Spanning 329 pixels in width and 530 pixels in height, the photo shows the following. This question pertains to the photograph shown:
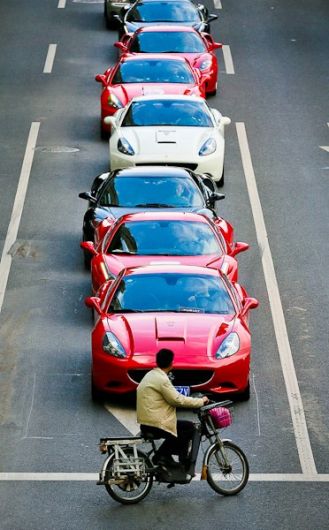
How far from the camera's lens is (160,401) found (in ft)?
46.6

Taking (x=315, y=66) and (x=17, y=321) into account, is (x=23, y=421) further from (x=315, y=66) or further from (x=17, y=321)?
(x=315, y=66)

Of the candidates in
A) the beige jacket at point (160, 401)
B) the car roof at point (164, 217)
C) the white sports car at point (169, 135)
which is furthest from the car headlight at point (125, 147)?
the beige jacket at point (160, 401)

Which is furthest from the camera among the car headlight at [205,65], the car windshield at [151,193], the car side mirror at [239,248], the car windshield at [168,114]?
the car headlight at [205,65]

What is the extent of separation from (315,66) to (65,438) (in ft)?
73.6

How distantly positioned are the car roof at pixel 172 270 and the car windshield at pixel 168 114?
8735 mm

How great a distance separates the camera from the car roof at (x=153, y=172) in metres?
24.2

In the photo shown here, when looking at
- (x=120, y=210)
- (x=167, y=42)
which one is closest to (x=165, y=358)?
(x=120, y=210)

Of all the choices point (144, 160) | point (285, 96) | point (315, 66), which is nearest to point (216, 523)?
point (144, 160)

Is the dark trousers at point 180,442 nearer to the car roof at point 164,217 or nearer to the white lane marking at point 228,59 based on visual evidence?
the car roof at point 164,217

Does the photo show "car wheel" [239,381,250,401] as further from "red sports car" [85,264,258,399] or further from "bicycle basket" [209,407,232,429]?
"bicycle basket" [209,407,232,429]

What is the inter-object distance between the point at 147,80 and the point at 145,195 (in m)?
7.97

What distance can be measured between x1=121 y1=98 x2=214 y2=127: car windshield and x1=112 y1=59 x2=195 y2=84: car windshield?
278 centimetres

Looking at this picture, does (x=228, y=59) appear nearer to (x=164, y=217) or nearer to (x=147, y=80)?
(x=147, y=80)

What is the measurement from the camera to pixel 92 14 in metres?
43.2
